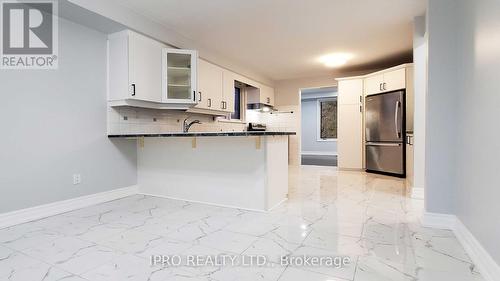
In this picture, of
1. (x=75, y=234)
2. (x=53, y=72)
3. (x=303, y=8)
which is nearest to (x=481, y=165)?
(x=303, y=8)

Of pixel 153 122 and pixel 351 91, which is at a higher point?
pixel 351 91

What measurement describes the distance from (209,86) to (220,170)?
6.73 feet

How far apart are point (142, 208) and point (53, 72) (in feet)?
5.53

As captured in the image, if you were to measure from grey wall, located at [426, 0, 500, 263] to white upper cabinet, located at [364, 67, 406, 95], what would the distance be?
2558 mm

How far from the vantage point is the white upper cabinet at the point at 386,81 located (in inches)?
174

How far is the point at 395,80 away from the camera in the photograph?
4.53 meters

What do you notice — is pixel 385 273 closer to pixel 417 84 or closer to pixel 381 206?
pixel 381 206

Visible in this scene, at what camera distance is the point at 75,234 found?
201 cm

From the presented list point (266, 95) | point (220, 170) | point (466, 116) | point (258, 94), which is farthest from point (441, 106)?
point (266, 95)

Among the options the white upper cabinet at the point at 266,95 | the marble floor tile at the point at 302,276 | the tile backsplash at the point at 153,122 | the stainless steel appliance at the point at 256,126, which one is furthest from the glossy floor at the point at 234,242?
the white upper cabinet at the point at 266,95

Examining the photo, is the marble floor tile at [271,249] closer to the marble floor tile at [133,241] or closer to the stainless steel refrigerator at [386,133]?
the marble floor tile at [133,241]

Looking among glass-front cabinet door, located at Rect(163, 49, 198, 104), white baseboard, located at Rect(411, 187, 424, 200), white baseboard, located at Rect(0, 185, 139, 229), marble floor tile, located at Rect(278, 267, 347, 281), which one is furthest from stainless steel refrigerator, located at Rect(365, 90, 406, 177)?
white baseboard, located at Rect(0, 185, 139, 229)

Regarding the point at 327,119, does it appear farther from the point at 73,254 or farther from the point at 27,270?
the point at 27,270

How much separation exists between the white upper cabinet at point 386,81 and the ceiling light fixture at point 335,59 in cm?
66
